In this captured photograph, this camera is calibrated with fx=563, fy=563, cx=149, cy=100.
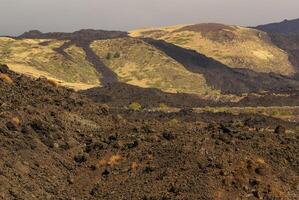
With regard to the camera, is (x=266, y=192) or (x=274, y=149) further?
(x=274, y=149)

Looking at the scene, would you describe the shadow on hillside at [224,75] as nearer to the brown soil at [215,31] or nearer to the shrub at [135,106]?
the brown soil at [215,31]

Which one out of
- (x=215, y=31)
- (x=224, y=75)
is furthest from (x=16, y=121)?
(x=215, y=31)

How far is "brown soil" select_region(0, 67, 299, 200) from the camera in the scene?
2584 cm

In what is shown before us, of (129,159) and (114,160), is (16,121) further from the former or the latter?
(129,159)

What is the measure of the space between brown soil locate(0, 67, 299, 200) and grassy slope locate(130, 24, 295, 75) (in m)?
99.5

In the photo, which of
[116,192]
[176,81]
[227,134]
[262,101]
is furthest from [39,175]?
[176,81]

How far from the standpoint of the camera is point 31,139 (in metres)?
31.4

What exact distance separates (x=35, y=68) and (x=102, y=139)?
2697 inches

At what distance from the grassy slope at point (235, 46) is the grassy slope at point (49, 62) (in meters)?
34.1

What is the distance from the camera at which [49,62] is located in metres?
108

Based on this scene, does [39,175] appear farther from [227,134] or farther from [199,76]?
[199,76]

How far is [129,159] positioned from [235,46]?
116 metres

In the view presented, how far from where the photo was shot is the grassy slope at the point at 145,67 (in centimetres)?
10606

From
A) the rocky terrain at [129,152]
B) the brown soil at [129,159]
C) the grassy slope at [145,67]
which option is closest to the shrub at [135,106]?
the rocky terrain at [129,152]
